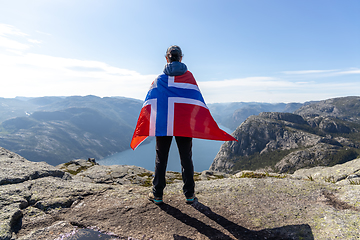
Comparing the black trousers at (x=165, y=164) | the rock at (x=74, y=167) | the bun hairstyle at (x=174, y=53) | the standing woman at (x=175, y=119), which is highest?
the bun hairstyle at (x=174, y=53)

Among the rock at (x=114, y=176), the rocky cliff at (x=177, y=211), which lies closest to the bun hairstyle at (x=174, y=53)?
the rocky cliff at (x=177, y=211)

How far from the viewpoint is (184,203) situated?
194 inches

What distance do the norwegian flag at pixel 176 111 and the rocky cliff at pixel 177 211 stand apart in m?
1.92

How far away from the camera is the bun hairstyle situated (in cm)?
514

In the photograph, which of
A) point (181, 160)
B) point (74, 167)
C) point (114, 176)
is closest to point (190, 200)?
point (181, 160)

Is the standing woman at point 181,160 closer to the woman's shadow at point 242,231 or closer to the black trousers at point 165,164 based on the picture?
the black trousers at point 165,164

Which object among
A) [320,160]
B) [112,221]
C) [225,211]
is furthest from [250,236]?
[320,160]

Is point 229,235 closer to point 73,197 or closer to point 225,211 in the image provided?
point 225,211

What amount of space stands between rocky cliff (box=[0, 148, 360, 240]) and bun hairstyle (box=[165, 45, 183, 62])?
4.09 m

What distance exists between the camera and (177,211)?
451 cm

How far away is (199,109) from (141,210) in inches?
123

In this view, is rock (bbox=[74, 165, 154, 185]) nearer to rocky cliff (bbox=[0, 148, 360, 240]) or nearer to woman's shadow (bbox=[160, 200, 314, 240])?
rocky cliff (bbox=[0, 148, 360, 240])

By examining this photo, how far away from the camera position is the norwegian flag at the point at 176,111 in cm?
502

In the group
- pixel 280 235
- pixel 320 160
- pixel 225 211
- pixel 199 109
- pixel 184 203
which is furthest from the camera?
pixel 320 160
